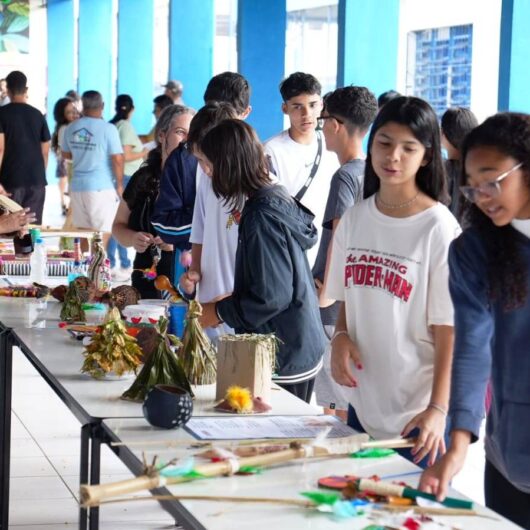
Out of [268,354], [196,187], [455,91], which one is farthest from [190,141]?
[455,91]

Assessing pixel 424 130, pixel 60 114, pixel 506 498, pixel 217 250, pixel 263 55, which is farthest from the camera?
pixel 60 114

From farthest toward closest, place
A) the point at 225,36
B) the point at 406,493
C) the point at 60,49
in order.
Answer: the point at 225,36 → the point at 60,49 → the point at 406,493

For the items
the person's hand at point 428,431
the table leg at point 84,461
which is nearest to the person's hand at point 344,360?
the person's hand at point 428,431

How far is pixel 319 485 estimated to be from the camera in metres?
2.11

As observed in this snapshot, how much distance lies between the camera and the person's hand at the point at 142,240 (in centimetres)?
480

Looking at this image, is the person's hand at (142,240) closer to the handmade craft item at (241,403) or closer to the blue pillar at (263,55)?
the handmade craft item at (241,403)

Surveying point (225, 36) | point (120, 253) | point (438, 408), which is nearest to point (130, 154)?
point (120, 253)

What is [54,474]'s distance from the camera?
15.5 ft

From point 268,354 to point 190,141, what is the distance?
133 centimetres

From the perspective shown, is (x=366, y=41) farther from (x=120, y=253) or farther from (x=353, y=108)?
(x=120, y=253)

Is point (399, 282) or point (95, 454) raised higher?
point (399, 282)

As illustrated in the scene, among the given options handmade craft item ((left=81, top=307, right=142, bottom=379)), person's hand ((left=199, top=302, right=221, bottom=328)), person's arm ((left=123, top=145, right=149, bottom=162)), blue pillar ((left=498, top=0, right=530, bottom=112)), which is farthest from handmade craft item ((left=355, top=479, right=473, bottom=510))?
person's arm ((left=123, top=145, right=149, bottom=162))

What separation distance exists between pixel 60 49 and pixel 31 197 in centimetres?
1341

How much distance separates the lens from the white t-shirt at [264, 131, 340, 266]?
4.97 metres
